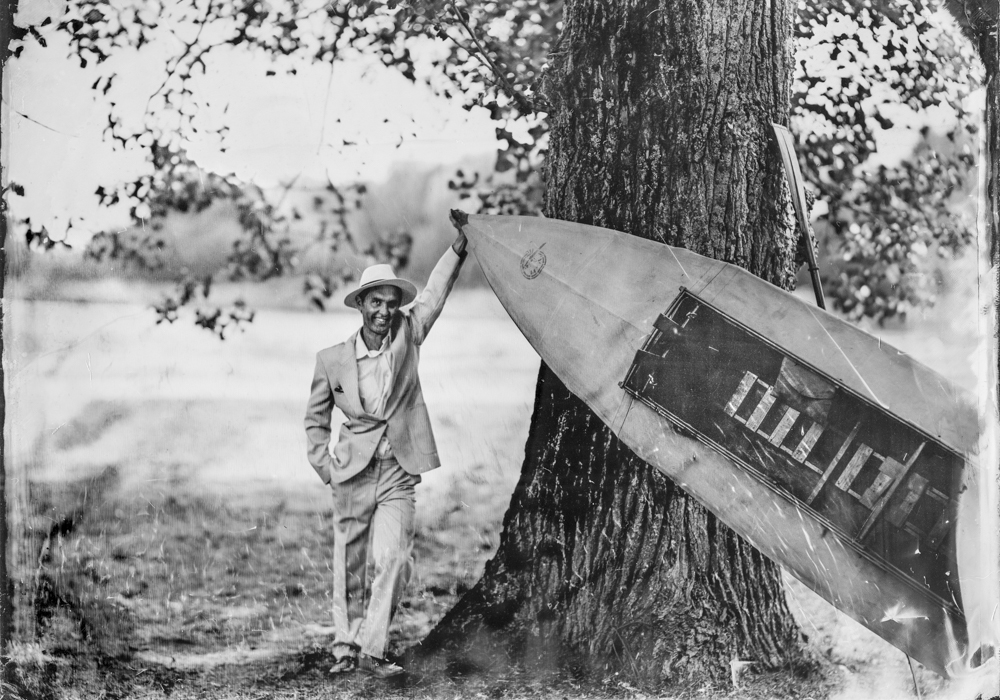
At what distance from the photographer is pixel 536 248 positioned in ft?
9.22

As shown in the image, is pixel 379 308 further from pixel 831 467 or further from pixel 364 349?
pixel 831 467

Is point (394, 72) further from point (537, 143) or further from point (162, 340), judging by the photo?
point (162, 340)

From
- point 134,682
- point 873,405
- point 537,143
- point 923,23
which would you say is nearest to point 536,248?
point 537,143

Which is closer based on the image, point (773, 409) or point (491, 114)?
point (773, 409)

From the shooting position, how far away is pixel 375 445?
9.21 feet

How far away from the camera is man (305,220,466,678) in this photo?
279 centimetres

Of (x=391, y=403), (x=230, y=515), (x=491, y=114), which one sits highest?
(x=491, y=114)

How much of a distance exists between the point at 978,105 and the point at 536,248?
1.82 meters

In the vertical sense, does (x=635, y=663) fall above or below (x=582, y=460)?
below

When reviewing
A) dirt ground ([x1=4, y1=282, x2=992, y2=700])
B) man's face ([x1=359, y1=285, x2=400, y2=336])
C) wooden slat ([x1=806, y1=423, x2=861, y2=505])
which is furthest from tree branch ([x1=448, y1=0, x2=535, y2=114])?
wooden slat ([x1=806, y1=423, x2=861, y2=505])

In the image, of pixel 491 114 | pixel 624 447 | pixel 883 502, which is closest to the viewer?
pixel 883 502

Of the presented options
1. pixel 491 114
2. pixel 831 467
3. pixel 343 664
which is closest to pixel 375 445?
pixel 343 664

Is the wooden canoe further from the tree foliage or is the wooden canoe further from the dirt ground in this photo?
the tree foliage

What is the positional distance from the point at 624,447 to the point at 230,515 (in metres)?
1.45
